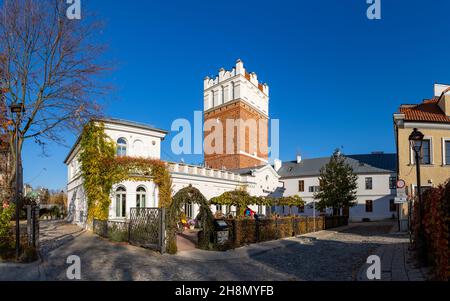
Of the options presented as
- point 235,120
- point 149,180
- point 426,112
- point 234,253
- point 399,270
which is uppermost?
point 235,120

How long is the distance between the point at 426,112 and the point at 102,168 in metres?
22.3

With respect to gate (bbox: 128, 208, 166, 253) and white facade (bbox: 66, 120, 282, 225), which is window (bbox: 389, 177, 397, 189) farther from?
gate (bbox: 128, 208, 166, 253)

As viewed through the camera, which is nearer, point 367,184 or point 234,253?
point 234,253

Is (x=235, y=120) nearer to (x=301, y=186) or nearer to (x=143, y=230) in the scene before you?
(x=301, y=186)

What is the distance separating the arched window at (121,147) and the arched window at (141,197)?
302 centimetres

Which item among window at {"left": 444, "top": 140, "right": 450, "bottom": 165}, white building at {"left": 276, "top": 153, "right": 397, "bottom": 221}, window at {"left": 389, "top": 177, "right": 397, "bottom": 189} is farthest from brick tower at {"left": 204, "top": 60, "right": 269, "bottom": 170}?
window at {"left": 444, "top": 140, "right": 450, "bottom": 165}

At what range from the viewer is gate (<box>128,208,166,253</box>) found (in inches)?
514

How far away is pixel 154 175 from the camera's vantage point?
2398 centimetres

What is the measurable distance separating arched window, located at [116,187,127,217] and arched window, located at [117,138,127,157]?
3001 millimetres

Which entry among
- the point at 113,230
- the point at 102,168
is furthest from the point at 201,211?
the point at 102,168

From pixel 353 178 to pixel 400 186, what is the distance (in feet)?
70.6

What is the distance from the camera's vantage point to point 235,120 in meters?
51.6

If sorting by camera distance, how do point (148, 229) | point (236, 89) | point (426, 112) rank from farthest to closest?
point (236, 89)
point (426, 112)
point (148, 229)
